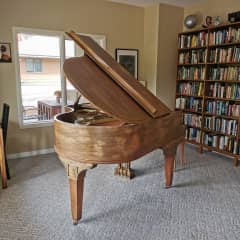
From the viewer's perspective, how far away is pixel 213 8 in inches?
172

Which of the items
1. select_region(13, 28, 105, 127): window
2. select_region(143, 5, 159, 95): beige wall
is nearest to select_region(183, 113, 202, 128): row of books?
select_region(143, 5, 159, 95): beige wall

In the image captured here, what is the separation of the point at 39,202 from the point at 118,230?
1008 millimetres

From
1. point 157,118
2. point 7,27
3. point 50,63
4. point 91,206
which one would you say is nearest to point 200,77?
point 157,118

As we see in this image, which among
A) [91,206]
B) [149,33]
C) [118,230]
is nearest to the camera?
[118,230]

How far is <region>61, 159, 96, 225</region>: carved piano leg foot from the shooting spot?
2137 millimetres

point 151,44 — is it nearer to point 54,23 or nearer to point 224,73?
point 224,73

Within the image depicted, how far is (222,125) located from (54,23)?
3.36m

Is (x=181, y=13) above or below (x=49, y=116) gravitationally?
above

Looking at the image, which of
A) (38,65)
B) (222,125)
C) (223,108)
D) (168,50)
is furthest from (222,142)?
(38,65)

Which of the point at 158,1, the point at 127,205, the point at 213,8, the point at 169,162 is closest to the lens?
the point at 127,205

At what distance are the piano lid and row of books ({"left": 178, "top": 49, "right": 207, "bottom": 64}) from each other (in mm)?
2187

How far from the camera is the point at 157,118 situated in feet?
7.93

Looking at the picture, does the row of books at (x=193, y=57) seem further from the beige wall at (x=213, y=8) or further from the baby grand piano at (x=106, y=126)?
the baby grand piano at (x=106, y=126)

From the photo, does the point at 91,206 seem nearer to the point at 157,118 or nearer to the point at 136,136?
the point at 136,136
